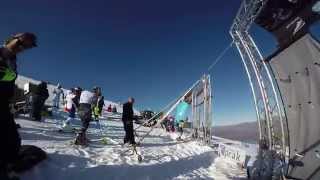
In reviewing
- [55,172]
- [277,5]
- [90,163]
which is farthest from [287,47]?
[55,172]

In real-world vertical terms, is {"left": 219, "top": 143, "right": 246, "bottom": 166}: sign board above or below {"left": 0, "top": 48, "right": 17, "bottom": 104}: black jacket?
below

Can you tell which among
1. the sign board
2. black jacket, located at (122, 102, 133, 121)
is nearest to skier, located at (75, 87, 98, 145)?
black jacket, located at (122, 102, 133, 121)

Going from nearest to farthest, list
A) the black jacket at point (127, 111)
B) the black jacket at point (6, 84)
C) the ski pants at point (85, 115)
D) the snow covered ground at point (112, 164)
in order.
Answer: the black jacket at point (6, 84), the snow covered ground at point (112, 164), the ski pants at point (85, 115), the black jacket at point (127, 111)

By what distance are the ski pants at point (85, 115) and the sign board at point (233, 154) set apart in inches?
232

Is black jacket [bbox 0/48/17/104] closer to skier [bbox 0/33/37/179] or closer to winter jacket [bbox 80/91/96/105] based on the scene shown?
skier [bbox 0/33/37/179]

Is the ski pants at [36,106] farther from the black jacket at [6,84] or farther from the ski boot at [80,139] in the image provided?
the black jacket at [6,84]

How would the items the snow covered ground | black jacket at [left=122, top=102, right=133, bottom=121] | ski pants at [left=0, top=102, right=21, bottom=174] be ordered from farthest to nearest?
black jacket at [left=122, top=102, right=133, bottom=121], the snow covered ground, ski pants at [left=0, top=102, right=21, bottom=174]

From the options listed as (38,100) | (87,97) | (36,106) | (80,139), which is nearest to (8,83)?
(87,97)

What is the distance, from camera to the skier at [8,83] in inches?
142

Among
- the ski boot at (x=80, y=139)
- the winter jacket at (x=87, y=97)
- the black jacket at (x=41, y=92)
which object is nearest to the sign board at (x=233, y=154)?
the ski boot at (x=80, y=139)

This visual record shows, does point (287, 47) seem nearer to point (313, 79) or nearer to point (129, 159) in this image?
point (313, 79)

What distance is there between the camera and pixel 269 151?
31.8ft

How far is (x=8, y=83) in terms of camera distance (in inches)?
143

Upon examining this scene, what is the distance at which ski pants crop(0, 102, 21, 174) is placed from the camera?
3.69 metres
